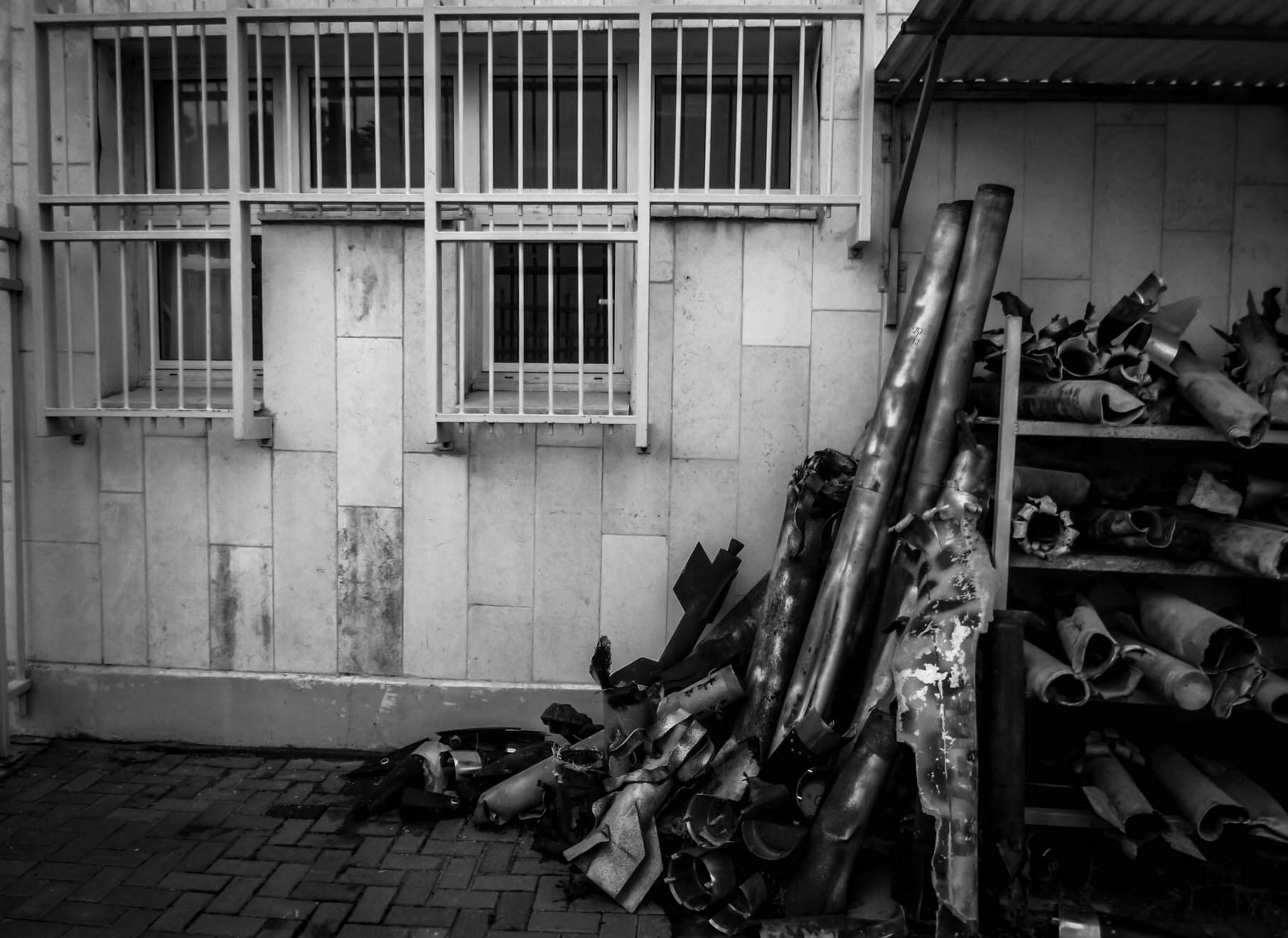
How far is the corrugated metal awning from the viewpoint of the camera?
3309mm

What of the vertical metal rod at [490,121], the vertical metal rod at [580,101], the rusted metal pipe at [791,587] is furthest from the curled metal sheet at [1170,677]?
the vertical metal rod at [490,121]

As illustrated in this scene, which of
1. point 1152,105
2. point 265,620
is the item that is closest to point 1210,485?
point 1152,105

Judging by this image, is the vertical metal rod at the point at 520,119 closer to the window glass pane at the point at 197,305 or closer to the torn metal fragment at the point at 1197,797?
the window glass pane at the point at 197,305

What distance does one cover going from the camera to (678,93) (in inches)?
154

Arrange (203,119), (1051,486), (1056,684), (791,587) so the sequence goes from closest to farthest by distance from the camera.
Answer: (1056,684)
(1051,486)
(791,587)
(203,119)

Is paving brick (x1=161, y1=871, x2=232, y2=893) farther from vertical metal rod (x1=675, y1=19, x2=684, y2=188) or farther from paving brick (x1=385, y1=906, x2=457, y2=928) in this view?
vertical metal rod (x1=675, y1=19, x2=684, y2=188)

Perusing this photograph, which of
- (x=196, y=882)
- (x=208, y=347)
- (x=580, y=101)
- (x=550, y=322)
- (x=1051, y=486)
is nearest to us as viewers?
(x=196, y=882)

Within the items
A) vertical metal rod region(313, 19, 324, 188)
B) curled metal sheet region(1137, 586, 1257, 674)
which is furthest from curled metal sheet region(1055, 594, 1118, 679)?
vertical metal rod region(313, 19, 324, 188)

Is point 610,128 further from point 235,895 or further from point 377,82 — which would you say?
point 235,895

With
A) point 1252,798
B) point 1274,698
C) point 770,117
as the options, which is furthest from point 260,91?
point 1252,798

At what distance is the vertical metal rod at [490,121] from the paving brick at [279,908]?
3063 mm

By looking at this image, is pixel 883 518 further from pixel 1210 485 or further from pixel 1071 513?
pixel 1210 485

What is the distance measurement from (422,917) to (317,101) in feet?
11.2

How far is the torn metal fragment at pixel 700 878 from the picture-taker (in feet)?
10.1
